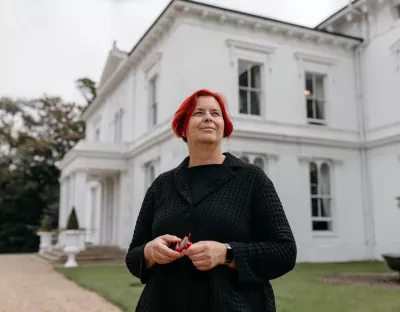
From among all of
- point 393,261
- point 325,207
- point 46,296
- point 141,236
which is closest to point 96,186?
point 325,207

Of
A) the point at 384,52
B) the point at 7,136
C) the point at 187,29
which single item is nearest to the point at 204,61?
the point at 187,29

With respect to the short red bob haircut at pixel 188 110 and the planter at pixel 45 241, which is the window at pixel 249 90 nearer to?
the planter at pixel 45 241

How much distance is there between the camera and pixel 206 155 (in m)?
A: 1.77

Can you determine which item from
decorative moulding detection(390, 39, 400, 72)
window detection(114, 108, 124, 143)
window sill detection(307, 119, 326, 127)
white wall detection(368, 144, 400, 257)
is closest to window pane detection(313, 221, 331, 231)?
white wall detection(368, 144, 400, 257)

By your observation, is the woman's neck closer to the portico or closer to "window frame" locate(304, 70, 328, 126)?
"window frame" locate(304, 70, 328, 126)

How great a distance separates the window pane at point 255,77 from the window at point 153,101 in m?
3.83

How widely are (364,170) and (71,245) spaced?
11.0 meters

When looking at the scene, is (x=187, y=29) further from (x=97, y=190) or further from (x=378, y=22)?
(x=97, y=190)

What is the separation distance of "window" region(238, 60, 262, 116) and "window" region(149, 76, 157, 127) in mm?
3561

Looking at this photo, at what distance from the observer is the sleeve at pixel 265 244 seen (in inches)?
59.4

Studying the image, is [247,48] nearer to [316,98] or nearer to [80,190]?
[316,98]

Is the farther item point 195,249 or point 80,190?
point 80,190

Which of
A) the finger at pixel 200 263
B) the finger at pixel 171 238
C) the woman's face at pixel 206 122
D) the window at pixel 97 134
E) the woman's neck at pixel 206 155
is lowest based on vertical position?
the finger at pixel 200 263

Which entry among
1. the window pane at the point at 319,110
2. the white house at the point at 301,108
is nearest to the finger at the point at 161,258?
the white house at the point at 301,108
